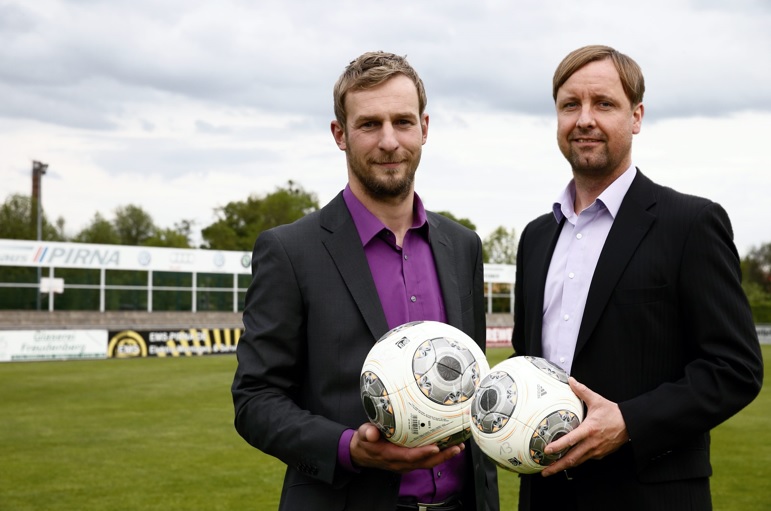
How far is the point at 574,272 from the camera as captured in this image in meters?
4.07

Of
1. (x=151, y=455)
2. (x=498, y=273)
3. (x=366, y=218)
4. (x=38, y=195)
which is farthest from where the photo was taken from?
(x=38, y=195)

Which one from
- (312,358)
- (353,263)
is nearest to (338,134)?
(353,263)

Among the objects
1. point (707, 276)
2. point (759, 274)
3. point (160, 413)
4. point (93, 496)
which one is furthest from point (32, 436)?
point (759, 274)

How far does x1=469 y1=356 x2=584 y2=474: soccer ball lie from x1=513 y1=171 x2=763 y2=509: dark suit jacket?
1.07 feet

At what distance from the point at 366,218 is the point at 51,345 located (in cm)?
3513

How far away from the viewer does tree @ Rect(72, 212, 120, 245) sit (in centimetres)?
8925

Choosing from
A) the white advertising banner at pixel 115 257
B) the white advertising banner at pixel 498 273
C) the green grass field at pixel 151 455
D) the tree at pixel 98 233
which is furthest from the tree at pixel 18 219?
the green grass field at pixel 151 455

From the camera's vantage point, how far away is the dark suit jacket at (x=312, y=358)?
3740 millimetres

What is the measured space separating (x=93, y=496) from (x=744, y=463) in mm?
9519

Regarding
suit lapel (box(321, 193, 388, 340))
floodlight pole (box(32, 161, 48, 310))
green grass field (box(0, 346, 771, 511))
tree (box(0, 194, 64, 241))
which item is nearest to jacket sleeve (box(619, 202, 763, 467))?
suit lapel (box(321, 193, 388, 340))

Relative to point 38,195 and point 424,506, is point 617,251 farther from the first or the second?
point 38,195

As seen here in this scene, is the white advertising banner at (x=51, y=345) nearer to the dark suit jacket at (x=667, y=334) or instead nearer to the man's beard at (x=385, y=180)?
the man's beard at (x=385, y=180)

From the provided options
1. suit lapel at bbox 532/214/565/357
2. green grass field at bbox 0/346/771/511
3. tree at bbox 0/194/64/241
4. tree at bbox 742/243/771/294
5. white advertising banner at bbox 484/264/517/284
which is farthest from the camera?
tree at bbox 742/243/771/294

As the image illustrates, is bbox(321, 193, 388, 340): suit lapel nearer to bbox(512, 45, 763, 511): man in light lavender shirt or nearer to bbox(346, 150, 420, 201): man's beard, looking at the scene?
bbox(346, 150, 420, 201): man's beard
